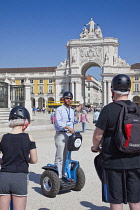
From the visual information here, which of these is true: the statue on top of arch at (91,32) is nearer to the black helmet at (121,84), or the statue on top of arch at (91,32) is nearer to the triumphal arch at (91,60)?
the triumphal arch at (91,60)

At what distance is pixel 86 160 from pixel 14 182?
5084 mm

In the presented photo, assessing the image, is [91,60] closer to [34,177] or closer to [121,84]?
[34,177]

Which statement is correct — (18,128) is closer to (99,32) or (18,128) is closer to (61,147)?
(61,147)

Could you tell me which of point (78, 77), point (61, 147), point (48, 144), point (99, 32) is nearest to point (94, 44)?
point (99, 32)

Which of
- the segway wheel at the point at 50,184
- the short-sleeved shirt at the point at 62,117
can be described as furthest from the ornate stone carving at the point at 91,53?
the segway wheel at the point at 50,184

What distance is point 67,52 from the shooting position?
69.1 metres

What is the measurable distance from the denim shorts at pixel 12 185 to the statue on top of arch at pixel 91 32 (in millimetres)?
66967

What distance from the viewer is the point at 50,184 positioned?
16.5 feet

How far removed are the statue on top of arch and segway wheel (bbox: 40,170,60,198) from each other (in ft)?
213

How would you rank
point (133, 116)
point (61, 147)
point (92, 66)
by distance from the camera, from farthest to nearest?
point (92, 66) < point (61, 147) < point (133, 116)

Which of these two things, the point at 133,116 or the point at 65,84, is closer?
the point at 133,116

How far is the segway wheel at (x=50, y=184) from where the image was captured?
481 centimetres

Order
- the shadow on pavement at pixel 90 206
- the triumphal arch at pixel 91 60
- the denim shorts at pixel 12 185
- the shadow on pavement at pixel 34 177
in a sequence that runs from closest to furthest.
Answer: the denim shorts at pixel 12 185
the shadow on pavement at pixel 90 206
the shadow on pavement at pixel 34 177
the triumphal arch at pixel 91 60

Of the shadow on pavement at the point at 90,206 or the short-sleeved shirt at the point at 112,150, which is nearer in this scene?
the short-sleeved shirt at the point at 112,150
